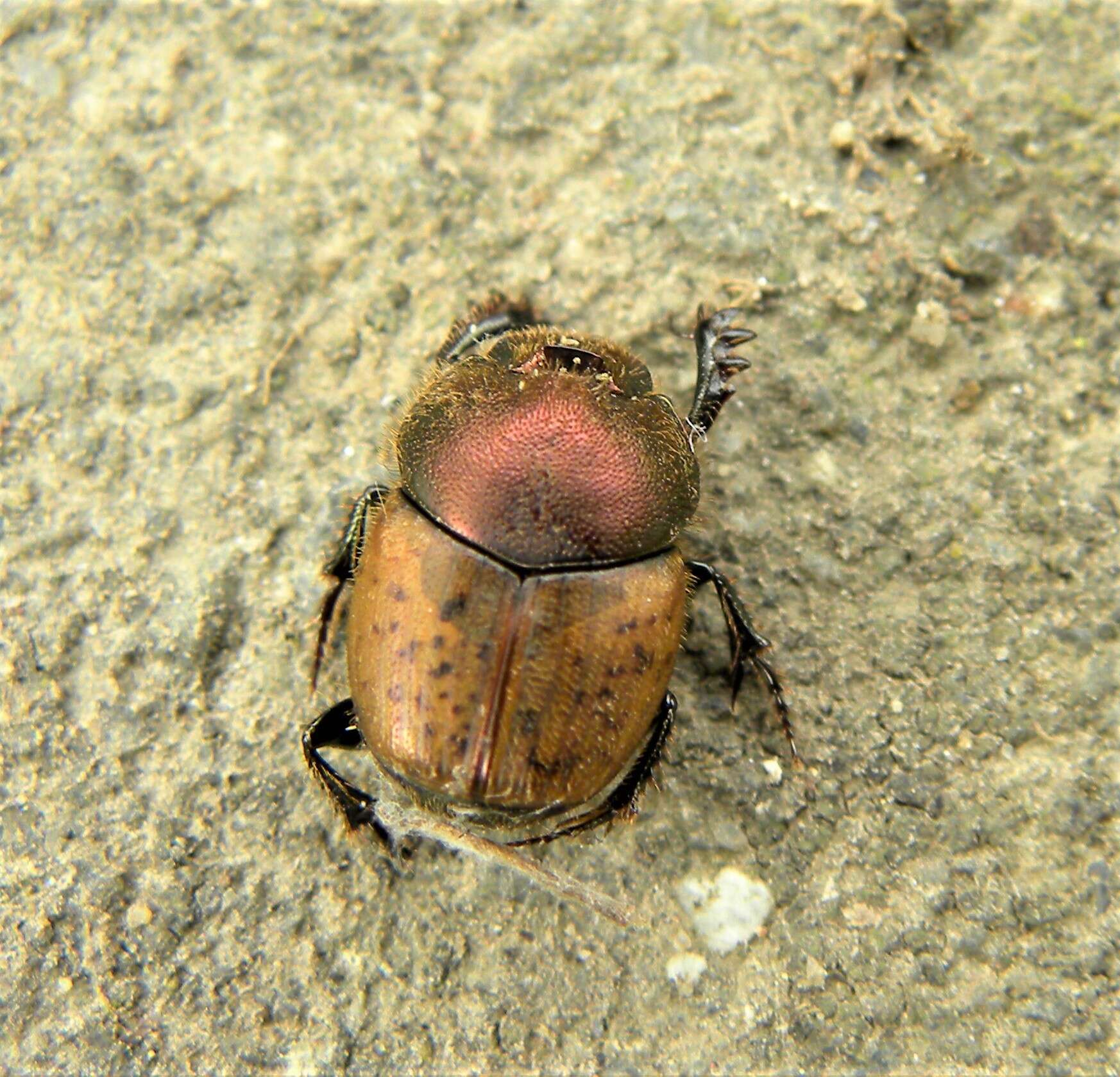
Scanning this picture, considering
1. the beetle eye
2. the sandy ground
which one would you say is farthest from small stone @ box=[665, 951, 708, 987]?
the beetle eye

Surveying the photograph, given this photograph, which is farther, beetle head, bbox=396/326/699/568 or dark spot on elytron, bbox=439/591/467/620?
beetle head, bbox=396/326/699/568

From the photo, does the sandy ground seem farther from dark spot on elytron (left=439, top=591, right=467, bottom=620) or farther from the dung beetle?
dark spot on elytron (left=439, top=591, right=467, bottom=620)

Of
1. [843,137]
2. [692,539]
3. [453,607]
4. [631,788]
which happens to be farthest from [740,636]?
[843,137]

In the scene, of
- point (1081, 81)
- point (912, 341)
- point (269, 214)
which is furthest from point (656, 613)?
point (1081, 81)

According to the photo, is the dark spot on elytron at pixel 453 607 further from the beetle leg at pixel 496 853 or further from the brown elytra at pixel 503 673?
the beetle leg at pixel 496 853

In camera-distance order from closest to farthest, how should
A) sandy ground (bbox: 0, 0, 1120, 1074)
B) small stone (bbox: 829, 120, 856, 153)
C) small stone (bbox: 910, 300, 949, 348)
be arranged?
sandy ground (bbox: 0, 0, 1120, 1074), small stone (bbox: 910, 300, 949, 348), small stone (bbox: 829, 120, 856, 153)

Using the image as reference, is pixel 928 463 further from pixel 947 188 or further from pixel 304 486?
pixel 304 486
